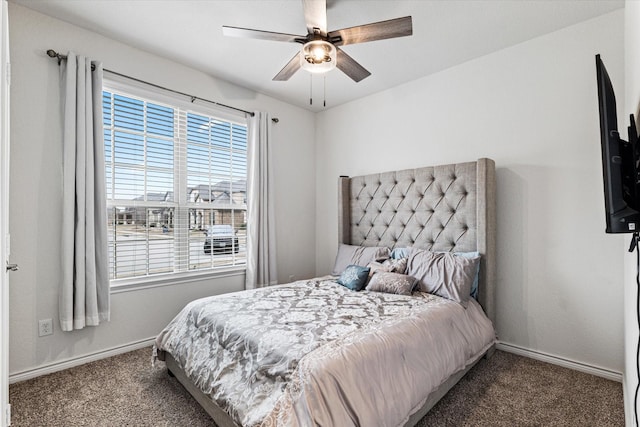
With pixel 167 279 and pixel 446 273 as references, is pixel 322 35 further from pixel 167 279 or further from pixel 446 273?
pixel 167 279

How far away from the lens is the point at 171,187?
3078 mm

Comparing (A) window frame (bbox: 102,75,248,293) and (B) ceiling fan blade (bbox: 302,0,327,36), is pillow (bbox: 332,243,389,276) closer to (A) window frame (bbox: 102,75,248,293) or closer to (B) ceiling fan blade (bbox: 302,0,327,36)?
(A) window frame (bbox: 102,75,248,293)

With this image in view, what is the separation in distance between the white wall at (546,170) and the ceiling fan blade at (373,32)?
1.37m

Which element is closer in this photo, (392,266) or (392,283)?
(392,283)

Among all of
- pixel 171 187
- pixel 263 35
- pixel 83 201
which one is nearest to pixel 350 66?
pixel 263 35

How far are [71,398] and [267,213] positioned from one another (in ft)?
7.31

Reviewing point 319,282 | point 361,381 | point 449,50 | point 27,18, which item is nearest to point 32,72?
point 27,18

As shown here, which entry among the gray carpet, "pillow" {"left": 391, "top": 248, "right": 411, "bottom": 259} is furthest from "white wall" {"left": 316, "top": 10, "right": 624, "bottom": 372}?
"pillow" {"left": 391, "top": 248, "right": 411, "bottom": 259}

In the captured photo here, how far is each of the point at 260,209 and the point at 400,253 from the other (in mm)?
1609

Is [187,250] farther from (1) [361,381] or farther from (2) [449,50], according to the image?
(2) [449,50]

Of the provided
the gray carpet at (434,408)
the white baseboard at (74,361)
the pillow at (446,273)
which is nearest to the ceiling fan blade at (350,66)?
the pillow at (446,273)

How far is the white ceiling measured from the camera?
2.21m

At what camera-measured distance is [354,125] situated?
12.8ft

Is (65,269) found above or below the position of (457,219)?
below
